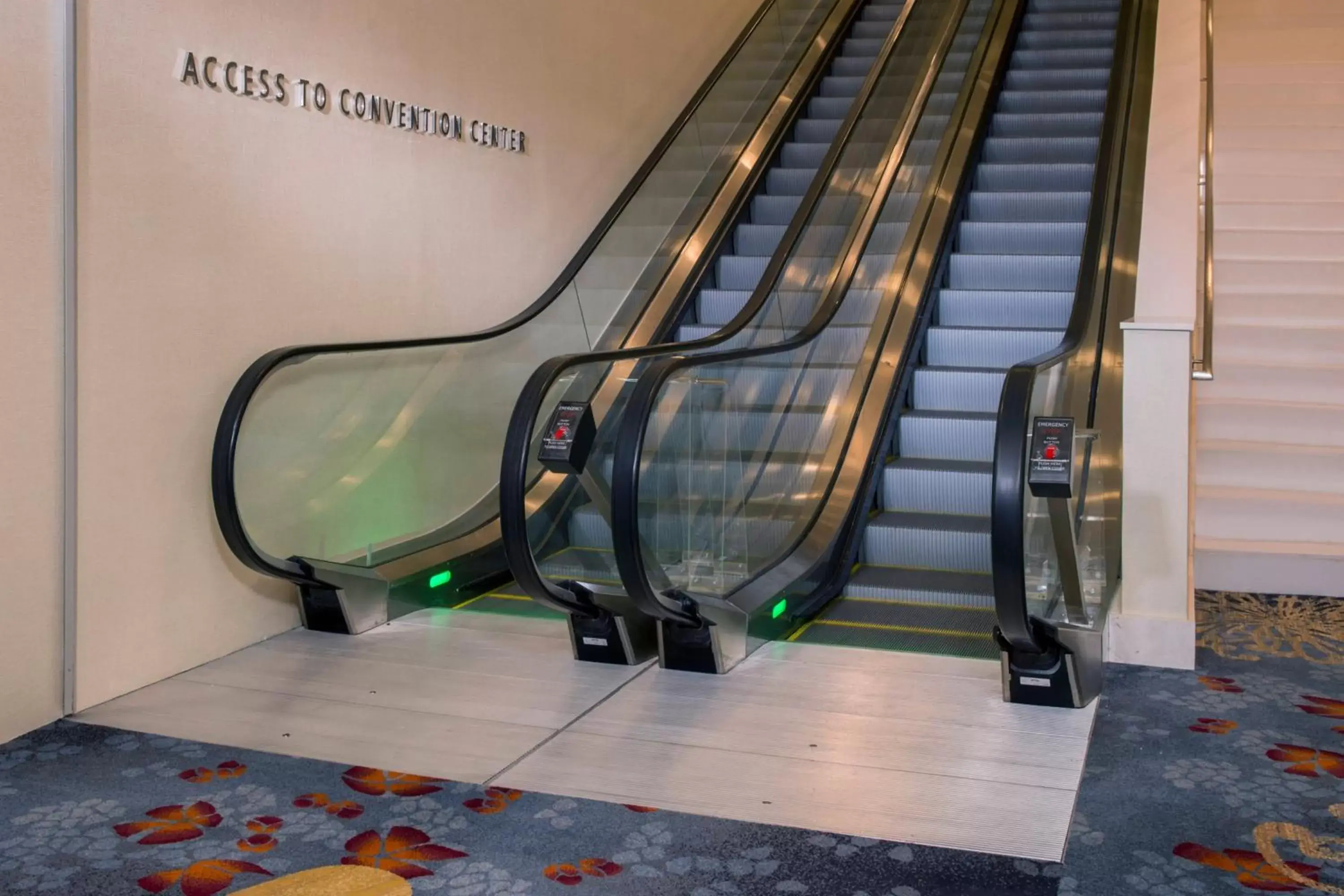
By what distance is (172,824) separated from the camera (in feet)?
10.8

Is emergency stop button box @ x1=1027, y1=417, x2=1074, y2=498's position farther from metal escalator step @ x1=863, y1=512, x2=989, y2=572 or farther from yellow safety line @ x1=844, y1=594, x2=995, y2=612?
metal escalator step @ x1=863, y1=512, x2=989, y2=572

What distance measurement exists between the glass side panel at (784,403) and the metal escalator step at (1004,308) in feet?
1.66

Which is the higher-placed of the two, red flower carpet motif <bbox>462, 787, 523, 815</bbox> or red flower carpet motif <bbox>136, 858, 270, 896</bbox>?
red flower carpet motif <bbox>462, 787, 523, 815</bbox>

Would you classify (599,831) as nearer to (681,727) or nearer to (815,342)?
(681,727)

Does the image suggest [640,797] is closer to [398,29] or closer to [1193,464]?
[1193,464]

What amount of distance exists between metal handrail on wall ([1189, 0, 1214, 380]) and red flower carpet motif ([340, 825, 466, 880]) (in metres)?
3.07

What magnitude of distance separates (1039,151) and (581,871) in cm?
642

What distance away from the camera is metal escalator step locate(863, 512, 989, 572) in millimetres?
5523

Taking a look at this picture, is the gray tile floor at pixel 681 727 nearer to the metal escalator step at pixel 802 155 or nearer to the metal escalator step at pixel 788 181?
the metal escalator step at pixel 788 181

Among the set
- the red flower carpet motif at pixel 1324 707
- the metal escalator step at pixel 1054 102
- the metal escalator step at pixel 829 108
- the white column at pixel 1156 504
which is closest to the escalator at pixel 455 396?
the metal escalator step at pixel 829 108

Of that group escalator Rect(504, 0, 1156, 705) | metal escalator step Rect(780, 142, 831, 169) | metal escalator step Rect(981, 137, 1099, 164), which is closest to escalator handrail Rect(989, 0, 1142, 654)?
escalator Rect(504, 0, 1156, 705)

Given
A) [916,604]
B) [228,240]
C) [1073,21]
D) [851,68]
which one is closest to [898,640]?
[916,604]

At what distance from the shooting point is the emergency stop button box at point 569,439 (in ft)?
14.2

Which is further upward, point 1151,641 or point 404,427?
point 404,427
